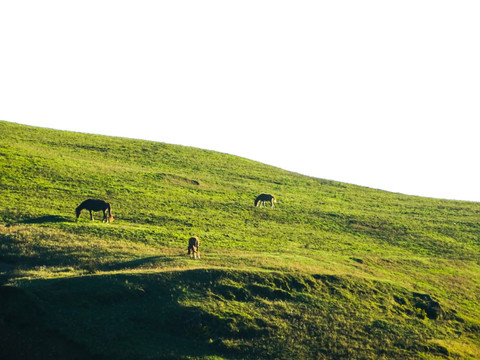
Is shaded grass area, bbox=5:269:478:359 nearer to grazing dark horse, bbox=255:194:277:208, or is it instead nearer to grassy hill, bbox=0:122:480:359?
grassy hill, bbox=0:122:480:359

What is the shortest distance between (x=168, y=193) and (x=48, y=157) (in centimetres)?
1856

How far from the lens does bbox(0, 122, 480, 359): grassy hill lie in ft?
97.0

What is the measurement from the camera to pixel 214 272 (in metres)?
36.6

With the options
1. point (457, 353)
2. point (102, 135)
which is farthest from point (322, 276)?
point (102, 135)

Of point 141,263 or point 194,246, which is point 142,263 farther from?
point 194,246

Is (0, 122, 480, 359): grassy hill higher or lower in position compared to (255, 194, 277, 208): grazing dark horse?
lower

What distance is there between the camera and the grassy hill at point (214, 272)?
29.6 m

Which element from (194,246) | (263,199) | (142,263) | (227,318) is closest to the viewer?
(227,318)

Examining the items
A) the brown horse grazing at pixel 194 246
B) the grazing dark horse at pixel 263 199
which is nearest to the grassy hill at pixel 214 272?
the brown horse grazing at pixel 194 246

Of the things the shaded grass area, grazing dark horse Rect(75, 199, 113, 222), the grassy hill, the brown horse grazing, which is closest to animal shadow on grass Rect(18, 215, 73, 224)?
the grassy hill

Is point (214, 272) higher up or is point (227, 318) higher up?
point (214, 272)

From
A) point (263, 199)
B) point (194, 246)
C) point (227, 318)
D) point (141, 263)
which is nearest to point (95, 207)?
point (194, 246)

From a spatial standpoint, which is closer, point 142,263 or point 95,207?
point 142,263

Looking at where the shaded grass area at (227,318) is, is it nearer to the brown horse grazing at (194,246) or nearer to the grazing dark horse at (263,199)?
the brown horse grazing at (194,246)
